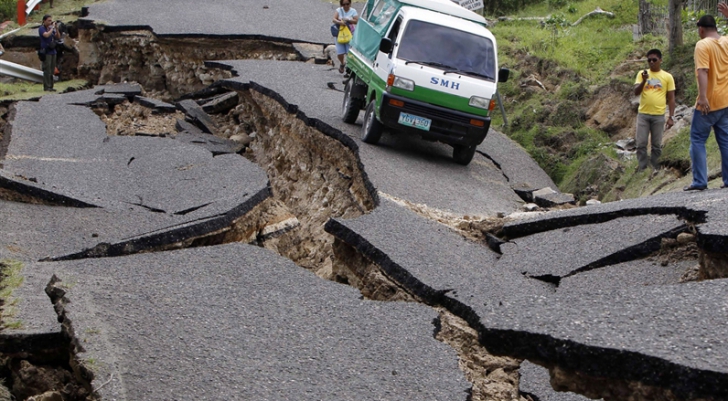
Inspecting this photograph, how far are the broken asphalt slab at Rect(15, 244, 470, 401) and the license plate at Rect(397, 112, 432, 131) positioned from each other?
208 inches

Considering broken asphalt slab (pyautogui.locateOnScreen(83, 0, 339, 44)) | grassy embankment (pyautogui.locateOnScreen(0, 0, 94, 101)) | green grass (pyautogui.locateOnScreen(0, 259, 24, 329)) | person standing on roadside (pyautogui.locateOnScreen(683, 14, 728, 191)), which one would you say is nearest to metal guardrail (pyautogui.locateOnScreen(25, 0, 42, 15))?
grassy embankment (pyautogui.locateOnScreen(0, 0, 94, 101))

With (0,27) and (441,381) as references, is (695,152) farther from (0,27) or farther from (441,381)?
(0,27)

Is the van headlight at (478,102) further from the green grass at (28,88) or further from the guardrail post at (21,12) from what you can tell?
the guardrail post at (21,12)

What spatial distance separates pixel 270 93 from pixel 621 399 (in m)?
11.3

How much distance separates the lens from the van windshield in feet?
40.6

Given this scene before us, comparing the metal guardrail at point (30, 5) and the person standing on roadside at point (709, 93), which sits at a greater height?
the person standing on roadside at point (709, 93)

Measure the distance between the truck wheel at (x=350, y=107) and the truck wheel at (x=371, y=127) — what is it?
2.35ft

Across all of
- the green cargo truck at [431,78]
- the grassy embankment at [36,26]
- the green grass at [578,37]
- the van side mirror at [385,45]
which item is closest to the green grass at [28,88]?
the grassy embankment at [36,26]

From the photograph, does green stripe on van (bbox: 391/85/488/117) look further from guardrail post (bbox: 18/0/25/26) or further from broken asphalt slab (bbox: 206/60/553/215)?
guardrail post (bbox: 18/0/25/26)

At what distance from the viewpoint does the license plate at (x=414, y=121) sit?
1223 centimetres

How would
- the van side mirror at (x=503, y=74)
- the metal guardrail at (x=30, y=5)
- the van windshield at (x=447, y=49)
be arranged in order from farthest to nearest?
the metal guardrail at (x=30, y=5), the van side mirror at (x=503, y=74), the van windshield at (x=447, y=49)

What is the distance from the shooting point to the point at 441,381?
5.34 meters

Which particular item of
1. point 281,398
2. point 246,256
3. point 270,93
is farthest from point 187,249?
point 270,93

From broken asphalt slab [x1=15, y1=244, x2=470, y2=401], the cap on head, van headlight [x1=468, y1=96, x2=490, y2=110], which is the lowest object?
broken asphalt slab [x1=15, y1=244, x2=470, y2=401]
